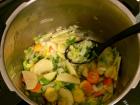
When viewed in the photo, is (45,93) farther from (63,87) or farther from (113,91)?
(113,91)

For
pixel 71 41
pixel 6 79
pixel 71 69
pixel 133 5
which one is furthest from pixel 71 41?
pixel 6 79

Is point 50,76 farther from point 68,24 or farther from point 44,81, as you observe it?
point 68,24

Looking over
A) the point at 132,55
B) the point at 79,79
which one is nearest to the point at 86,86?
the point at 79,79

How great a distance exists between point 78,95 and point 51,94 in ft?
0.24

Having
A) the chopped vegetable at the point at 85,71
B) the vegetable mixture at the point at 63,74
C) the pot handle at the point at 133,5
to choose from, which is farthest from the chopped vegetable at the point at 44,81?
the pot handle at the point at 133,5

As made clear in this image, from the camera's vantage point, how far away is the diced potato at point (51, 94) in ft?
3.11

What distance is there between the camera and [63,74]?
1.00m

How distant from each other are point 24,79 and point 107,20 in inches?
11.3

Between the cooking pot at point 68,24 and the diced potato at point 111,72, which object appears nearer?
the cooking pot at point 68,24

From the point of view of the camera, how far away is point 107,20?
3.31ft

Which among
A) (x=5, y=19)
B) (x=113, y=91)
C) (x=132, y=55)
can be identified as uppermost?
(x=5, y=19)

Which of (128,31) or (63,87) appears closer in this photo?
(128,31)

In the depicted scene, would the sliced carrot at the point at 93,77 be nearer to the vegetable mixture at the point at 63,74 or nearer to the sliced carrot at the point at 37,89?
the vegetable mixture at the point at 63,74

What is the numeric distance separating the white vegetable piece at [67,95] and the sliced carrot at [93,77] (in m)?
0.08
